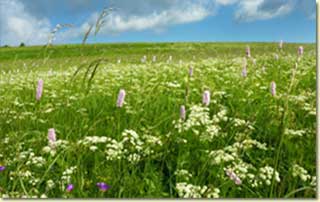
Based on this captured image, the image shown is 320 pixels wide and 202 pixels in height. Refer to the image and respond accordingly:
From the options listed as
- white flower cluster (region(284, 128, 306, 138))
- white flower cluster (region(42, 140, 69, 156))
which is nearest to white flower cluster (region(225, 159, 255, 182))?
white flower cluster (region(284, 128, 306, 138))

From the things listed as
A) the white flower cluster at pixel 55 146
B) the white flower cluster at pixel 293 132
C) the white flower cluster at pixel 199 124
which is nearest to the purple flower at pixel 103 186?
the white flower cluster at pixel 55 146

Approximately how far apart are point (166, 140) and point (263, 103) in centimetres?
80

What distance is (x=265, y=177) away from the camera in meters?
1.58

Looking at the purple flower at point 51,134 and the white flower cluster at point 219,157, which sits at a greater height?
the purple flower at point 51,134

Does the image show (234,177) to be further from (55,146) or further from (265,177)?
(55,146)

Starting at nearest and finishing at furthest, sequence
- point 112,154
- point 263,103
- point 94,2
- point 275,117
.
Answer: point 112,154 → point 275,117 → point 94,2 → point 263,103

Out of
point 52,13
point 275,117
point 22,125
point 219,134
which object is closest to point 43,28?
point 52,13

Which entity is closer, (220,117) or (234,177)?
(234,177)

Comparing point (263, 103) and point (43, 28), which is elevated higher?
point (43, 28)

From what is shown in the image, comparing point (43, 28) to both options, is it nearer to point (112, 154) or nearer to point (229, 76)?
point (112, 154)

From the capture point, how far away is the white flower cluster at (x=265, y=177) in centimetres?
157

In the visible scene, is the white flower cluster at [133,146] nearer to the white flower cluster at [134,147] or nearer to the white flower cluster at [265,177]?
the white flower cluster at [134,147]

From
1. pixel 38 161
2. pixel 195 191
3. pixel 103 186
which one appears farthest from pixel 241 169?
pixel 38 161

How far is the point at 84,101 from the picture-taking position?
277 cm
